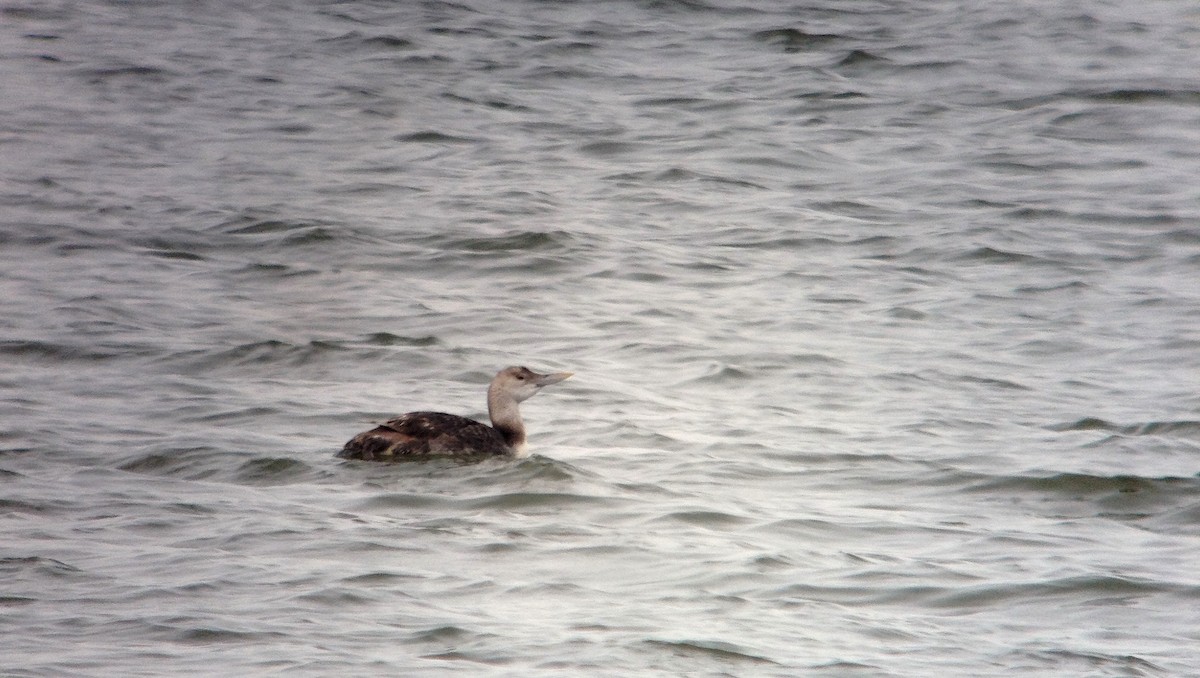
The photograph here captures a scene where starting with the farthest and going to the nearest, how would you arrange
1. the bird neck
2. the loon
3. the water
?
1. the bird neck
2. the loon
3. the water

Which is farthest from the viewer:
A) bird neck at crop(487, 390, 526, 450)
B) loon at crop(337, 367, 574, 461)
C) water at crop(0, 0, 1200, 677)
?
bird neck at crop(487, 390, 526, 450)

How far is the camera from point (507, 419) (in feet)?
35.3

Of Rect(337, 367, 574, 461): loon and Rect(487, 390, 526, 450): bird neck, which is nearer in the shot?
Rect(337, 367, 574, 461): loon

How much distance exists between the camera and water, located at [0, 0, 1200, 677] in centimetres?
759

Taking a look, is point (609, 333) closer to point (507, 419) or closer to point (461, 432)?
point (507, 419)

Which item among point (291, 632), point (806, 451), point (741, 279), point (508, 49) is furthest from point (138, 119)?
point (291, 632)

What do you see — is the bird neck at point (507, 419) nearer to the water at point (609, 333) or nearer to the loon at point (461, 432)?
the loon at point (461, 432)

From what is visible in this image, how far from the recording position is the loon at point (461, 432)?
32.9 ft

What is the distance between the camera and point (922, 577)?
26.5 ft

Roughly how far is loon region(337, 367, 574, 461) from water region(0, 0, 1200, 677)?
21 cm

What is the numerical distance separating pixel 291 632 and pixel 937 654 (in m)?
2.49

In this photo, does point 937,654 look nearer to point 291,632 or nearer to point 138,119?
point 291,632

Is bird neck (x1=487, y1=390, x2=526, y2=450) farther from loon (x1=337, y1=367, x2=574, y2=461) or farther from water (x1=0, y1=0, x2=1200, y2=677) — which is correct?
water (x1=0, y1=0, x2=1200, y2=677)

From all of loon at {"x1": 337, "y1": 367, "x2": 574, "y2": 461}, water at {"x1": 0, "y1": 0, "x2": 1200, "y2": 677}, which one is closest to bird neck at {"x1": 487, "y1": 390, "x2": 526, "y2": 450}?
loon at {"x1": 337, "y1": 367, "x2": 574, "y2": 461}
